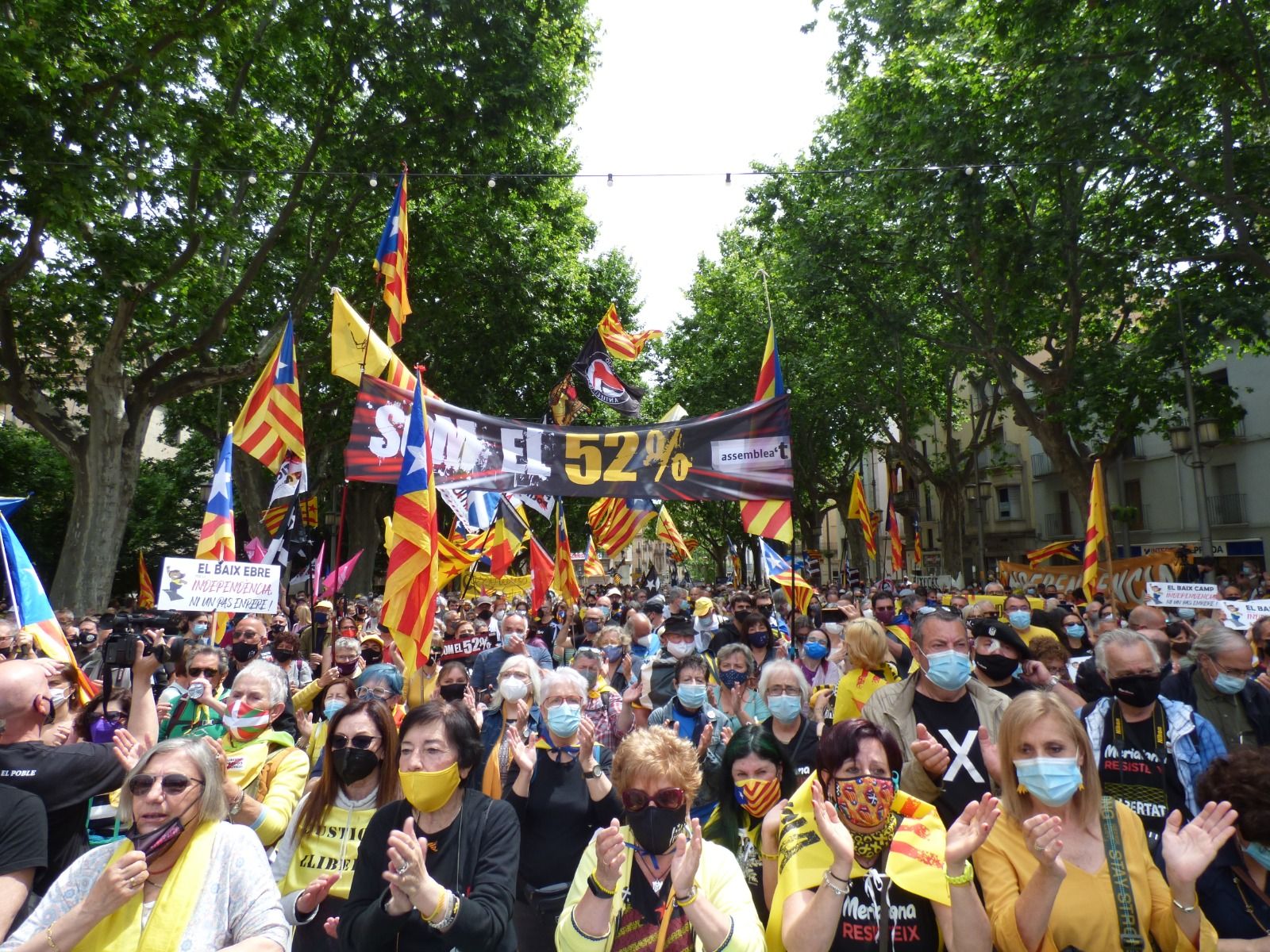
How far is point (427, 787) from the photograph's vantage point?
10.1ft

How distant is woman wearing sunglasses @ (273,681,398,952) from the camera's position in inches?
127

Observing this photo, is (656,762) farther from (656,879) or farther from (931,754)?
(931,754)

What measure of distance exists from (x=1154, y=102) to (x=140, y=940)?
14317 mm

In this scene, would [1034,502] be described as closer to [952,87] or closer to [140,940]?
[952,87]

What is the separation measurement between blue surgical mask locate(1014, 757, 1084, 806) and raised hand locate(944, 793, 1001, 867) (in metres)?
0.36

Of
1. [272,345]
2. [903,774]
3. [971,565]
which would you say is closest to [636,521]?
[272,345]

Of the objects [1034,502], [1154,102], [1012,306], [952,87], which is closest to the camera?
[1154,102]

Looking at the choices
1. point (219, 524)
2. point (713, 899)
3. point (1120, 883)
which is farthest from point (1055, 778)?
point (219, 524)

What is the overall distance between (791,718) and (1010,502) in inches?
1564

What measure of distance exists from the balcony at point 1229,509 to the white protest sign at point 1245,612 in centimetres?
2040

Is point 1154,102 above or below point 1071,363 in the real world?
above

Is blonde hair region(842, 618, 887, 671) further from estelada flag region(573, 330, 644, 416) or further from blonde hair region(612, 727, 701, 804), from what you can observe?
estelada flag region(573, 330, 644, 416)

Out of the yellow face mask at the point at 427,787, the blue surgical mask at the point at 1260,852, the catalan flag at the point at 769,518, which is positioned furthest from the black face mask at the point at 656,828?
the catalan flag at the point at 769,518

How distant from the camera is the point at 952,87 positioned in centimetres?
1488
